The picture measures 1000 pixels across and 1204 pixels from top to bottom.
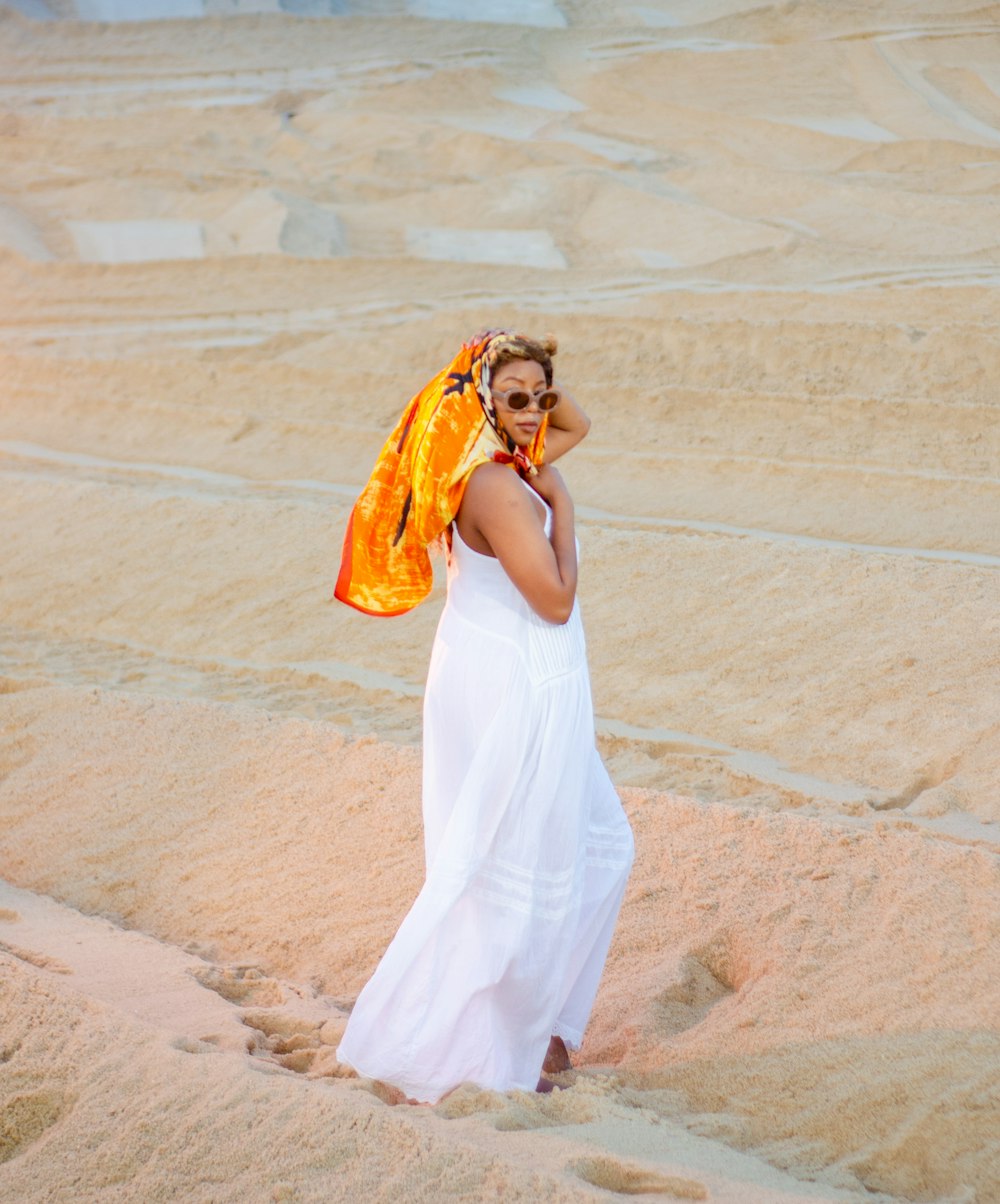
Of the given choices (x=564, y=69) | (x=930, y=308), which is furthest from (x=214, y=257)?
(x=564, y=69)

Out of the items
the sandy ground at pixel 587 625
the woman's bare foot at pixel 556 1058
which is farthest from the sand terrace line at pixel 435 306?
the woman's bare foot at pixel 556 1058

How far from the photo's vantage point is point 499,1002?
3.00 meters

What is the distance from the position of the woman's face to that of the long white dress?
20 cm

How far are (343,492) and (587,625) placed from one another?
286cm

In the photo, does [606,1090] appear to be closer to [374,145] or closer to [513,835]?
[513,835]

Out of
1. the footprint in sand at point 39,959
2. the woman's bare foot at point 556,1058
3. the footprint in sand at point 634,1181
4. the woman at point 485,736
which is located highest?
the woman at point 485,736

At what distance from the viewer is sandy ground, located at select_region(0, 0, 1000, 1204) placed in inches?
116

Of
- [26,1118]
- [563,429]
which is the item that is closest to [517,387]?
[563,429]

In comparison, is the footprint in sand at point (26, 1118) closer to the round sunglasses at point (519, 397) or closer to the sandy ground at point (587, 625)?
the sandy ground at point (587, 625)

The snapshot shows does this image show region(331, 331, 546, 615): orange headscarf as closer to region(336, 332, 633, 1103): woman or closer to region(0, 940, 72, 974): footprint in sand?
region(336, 332, 633, 1103): woman

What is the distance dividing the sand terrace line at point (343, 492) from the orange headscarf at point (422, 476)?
459 centimetres

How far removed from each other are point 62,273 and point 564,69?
1136 centimetres

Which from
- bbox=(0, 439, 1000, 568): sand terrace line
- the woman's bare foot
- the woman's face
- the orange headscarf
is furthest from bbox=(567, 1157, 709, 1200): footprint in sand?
bbox=(0, 439, 1000, 568): sand terrace line

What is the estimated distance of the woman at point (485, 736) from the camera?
2.89m
